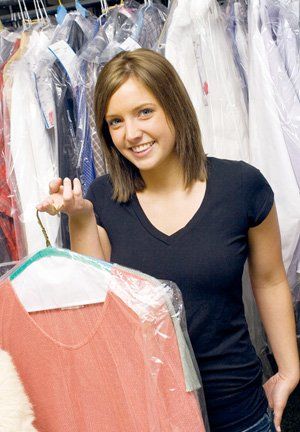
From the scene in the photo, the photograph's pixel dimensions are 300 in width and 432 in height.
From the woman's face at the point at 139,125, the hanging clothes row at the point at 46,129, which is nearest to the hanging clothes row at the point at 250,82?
the hanging clothes row at the point at 46,129

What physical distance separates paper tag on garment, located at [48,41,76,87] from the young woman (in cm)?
43

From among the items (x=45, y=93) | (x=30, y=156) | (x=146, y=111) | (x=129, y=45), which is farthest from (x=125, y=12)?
(x=146, y=111)

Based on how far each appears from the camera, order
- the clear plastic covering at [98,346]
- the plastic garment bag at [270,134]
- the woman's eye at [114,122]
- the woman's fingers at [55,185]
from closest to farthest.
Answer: the clear plastic covering at [98,346], the woman's fingers at [55,185], the woman's eye at [114,122], the plastic garment bag at [270,134]

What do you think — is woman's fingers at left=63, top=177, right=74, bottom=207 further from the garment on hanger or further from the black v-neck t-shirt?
the garment on hanger

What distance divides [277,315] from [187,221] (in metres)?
0.26

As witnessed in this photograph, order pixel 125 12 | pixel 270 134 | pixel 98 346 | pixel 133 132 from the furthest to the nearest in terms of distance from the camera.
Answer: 1. pixel 125 12
2. pixel 270 134
3. pixel 133 132
4. pixel 98 346

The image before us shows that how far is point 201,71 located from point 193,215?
53cm

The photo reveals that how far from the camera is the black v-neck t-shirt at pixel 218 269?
2.78ft

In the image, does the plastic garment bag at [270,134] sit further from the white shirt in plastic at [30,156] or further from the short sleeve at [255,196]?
the white shirt in plastic at [30,156]

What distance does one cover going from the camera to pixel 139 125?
83 centimetres

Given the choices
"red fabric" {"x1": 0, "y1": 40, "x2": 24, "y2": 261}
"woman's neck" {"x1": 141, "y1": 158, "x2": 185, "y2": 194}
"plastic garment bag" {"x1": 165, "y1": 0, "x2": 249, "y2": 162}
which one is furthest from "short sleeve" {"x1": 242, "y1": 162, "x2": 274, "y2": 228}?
"red fabric" {"x1": 0, "y1": 40, "x2": 24, "y2": 261}

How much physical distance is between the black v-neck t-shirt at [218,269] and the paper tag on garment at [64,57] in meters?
0.55

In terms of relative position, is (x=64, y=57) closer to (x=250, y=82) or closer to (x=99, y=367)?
(x=250, y=82)

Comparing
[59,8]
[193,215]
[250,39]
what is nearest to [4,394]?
[193,215]
